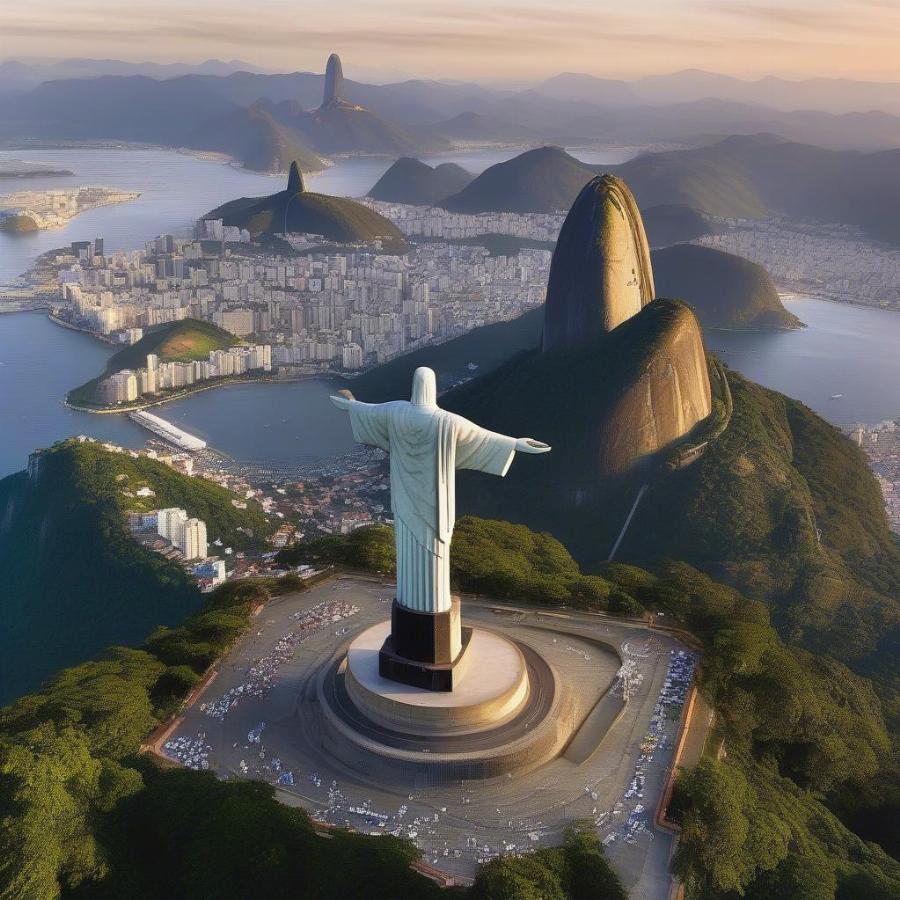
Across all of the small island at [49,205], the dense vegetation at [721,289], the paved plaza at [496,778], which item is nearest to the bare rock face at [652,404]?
the paved plaza at [496,778]

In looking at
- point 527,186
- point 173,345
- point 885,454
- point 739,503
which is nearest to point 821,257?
point 527,186

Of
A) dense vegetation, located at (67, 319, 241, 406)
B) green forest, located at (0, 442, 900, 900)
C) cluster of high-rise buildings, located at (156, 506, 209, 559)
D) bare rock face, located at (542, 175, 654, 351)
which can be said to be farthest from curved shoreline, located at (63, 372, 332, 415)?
green forest, located at (0, 442, 900, 900)

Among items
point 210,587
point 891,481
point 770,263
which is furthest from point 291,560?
point 770,263

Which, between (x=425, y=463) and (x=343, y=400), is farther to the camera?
(x=343, y=400)

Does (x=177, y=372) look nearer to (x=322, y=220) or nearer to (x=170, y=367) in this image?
(x=170, y=367)

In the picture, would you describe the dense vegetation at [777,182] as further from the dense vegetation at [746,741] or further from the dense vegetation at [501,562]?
the dense vegetation at [746,741]

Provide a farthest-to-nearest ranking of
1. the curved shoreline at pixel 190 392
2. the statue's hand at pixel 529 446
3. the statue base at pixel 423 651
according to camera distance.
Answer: the curved shoreline at pixel 190 392
the statue base at pixel 423 651
the statue's hand at pixel 529 446
